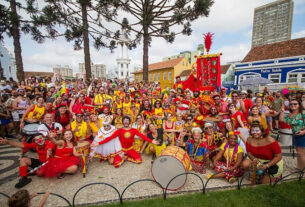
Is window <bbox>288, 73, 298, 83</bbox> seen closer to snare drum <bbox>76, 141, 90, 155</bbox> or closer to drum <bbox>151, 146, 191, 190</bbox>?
drum <bbox>151, 146, 191, 190</bbox>

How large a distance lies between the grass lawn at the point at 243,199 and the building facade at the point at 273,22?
9479 centimetres

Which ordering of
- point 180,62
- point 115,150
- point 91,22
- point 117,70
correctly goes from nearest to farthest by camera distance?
point 115,150
point 91,22
point 180,62
point 117,70

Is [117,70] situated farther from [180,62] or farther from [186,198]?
[186,198]

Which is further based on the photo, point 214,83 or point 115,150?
point 214,83

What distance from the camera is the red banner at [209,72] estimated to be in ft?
22.6

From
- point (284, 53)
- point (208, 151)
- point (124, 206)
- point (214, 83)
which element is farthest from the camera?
point (284, 53)

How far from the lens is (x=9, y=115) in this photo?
6.20 metres

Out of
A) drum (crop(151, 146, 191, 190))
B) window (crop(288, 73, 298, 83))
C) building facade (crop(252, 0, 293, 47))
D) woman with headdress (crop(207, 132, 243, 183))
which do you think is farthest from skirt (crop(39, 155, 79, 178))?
building facade (crop(252, 0, 293, 47))

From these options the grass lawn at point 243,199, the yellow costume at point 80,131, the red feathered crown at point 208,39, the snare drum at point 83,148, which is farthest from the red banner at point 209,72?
the snare drum at point 83,148

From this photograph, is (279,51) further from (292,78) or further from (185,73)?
(185,73)

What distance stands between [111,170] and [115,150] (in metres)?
0.59

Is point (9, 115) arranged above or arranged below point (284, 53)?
below

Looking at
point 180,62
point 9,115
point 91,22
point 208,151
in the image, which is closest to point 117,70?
point 180,62

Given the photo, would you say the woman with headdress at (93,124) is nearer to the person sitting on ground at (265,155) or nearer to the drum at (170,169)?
the drum at (170,169)
